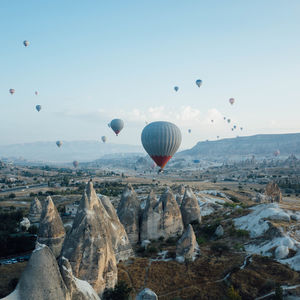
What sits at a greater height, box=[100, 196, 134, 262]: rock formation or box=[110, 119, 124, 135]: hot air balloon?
box=[110, 119, 124, 135]: hot air balloon

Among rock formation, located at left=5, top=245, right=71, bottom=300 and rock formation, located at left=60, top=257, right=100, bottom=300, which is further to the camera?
rock formation, located at left=60, top=257, right=100, bottom=300

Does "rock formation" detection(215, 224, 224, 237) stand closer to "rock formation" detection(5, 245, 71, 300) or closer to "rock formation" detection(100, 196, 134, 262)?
"rock formation" detection(100, 196, 134, 262)

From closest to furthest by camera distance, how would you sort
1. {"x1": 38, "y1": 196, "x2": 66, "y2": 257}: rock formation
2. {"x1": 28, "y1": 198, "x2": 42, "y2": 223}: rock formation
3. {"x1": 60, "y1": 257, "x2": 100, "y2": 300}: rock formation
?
{"x1": 60, "y1": 257, "x2": 100, "y2": 300}: rock formation < {"x1": 38, "y1": 196, "x2": 66, "y2": 257}: rock formation < {"x1": 28, "y1": 198, "x2": 42, "y2": 223}: rock formation

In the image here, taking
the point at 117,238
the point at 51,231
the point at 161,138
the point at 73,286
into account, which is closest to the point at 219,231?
the point at 117,238

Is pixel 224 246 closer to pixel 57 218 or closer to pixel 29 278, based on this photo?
pixel 57 218

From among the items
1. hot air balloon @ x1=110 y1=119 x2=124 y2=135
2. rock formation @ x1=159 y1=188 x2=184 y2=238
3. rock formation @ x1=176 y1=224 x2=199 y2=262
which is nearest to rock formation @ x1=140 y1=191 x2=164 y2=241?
rock formation @ x1=159 y1=188 x2=184 y2=238
